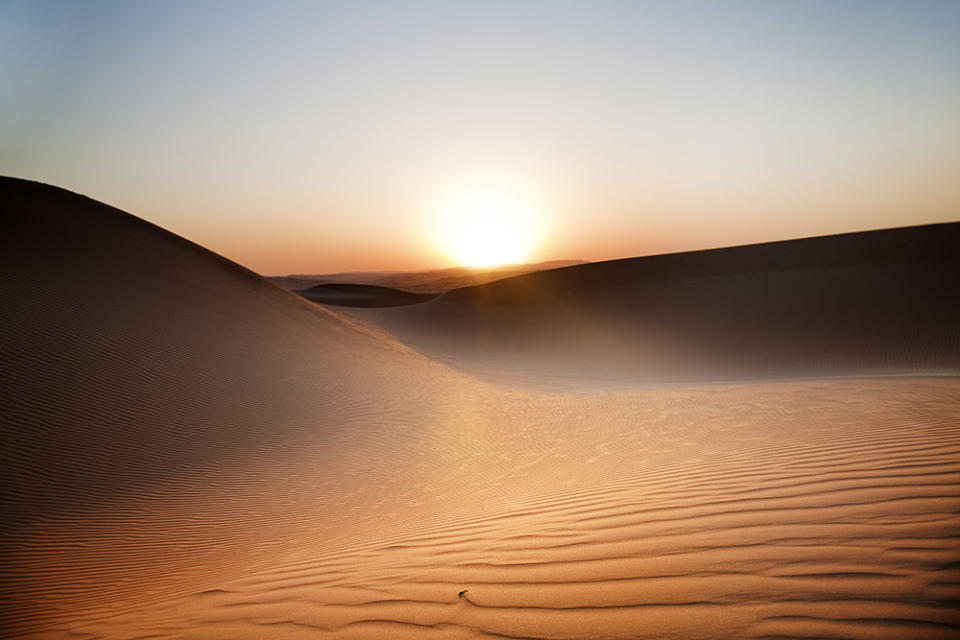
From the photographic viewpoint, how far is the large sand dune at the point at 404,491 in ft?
7.07

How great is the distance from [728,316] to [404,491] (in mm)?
23370

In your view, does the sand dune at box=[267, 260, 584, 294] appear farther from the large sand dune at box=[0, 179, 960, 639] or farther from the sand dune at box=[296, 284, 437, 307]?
the large sand dune at box=[0, 179, 960, 639]

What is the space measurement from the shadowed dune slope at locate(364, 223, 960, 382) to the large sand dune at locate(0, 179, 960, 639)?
26.7ft

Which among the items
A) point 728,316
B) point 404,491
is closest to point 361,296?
point 728,316

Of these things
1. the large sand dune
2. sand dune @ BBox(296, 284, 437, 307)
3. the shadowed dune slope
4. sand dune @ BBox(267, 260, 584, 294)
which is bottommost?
the large sand dune

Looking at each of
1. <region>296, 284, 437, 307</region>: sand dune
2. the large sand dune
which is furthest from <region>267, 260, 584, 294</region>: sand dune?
the large sand dune

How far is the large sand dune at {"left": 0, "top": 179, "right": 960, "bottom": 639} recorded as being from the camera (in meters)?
2.16

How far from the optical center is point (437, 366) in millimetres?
17609

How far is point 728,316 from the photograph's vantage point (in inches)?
1011

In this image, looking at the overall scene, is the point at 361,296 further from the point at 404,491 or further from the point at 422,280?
the point at 422,280

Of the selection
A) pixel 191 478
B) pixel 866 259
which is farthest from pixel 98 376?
pixel 866 259

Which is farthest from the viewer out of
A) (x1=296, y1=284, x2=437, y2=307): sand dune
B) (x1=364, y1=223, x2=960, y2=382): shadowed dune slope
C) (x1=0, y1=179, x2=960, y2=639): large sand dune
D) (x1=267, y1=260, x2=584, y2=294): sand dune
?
(x1=267, y1=260, x2=584, y2=294): sand dune

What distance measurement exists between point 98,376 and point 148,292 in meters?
4.96

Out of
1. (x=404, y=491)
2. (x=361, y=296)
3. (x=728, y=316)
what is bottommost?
(x=404, y=491)
